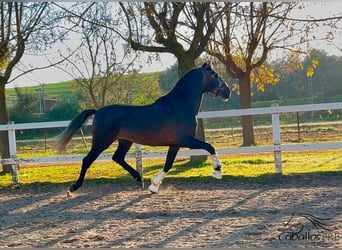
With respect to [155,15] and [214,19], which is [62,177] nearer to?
[155,15]

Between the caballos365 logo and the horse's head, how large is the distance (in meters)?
2.40

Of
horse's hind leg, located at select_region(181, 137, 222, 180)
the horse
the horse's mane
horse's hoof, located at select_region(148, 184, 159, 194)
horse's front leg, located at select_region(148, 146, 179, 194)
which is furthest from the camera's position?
horse's hoof, located at select_region(148, 184, 159, 194)

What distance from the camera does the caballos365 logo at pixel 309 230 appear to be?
380 cm

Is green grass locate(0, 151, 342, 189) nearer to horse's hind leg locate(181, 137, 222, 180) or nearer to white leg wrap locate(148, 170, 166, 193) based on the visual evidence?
white leg wrap locate(148, 170, 166, 193)

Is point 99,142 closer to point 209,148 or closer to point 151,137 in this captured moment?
point 151,137

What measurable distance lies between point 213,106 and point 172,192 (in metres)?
22.2

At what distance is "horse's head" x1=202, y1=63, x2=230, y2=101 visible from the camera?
6.58 m

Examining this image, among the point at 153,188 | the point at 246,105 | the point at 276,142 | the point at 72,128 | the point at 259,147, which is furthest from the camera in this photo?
the point at 246,105

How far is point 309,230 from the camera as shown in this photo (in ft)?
13.4

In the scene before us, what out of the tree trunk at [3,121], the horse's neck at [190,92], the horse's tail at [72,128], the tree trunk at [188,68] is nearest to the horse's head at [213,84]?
the horse's neck at [190,92]

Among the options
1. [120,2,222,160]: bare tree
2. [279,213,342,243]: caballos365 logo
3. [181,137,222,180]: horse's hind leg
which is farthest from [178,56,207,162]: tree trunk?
[279,213,342,243]: caballos365 logo

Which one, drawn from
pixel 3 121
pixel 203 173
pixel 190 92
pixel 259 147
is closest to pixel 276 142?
pixel 259 147

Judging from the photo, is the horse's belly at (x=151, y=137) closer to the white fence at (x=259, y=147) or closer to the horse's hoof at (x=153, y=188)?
the horse's hoof at (x=153, y=188)

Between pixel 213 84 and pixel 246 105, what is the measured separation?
9.72m
